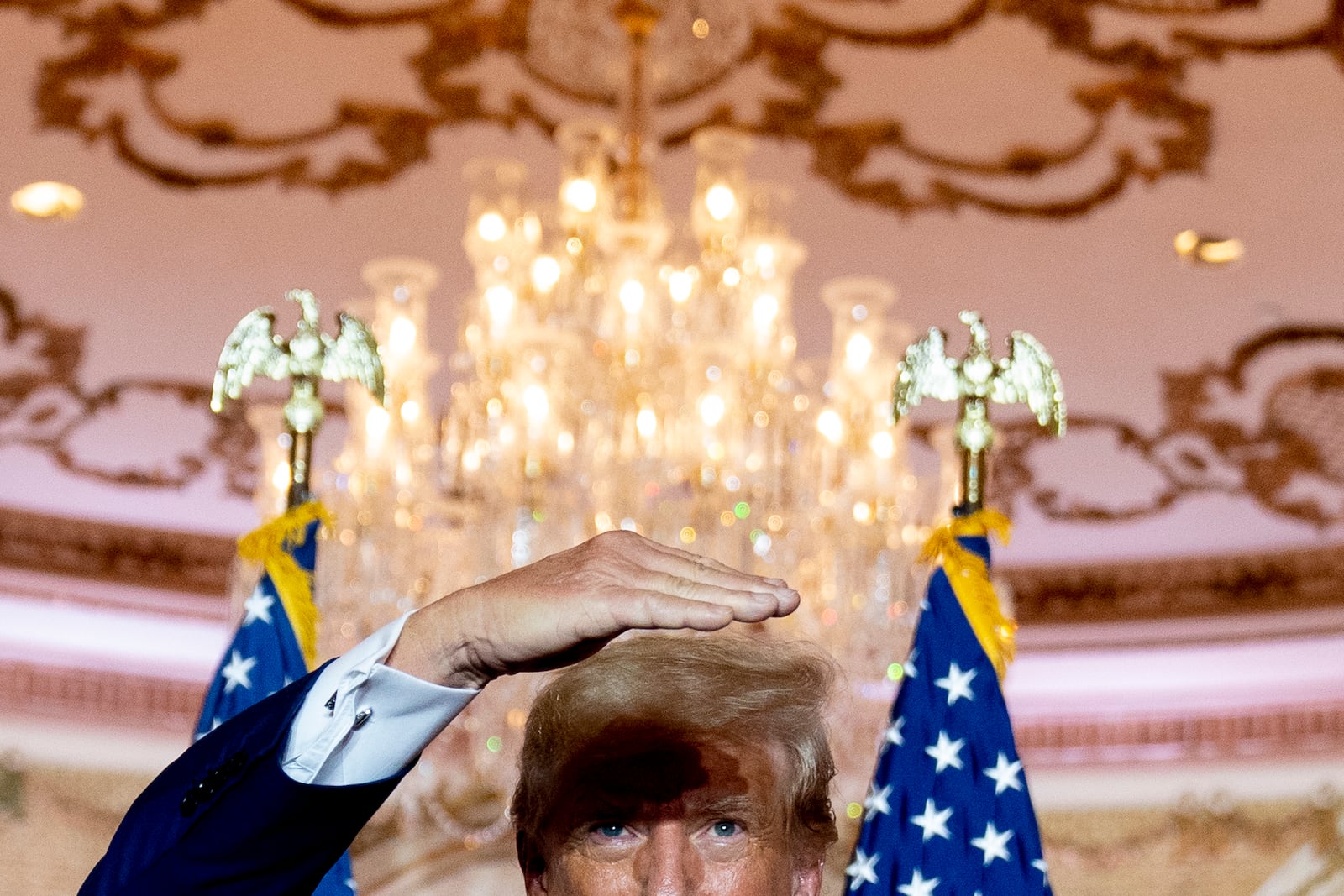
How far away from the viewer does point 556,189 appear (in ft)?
18.1

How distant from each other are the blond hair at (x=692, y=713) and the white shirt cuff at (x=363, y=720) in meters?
0.51

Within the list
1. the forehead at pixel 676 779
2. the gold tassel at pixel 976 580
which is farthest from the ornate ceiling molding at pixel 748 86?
the forehead at pixel 676 779

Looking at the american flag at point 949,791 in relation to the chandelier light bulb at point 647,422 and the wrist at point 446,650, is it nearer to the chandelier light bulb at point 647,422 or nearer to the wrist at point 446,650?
the wrist at point 446,650

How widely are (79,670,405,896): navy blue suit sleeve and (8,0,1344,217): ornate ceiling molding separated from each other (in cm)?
329

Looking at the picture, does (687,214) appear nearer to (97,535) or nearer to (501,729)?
(501,729)

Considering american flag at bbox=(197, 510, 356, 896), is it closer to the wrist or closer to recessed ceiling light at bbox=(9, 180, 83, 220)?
the wrist

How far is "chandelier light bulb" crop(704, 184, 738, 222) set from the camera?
4727 millimetres

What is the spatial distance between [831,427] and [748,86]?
0.98 meters

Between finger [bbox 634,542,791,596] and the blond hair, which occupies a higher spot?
finger [bbox 634,542,791,596]

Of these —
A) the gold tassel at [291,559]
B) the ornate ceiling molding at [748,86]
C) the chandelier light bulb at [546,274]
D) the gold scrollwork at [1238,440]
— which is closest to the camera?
the gold tassel at [291,559]

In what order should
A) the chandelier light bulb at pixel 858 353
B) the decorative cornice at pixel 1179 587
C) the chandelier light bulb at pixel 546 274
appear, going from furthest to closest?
the decorative cornice at pixel 1179 587, the chandelier light bulb at pixel 858 353, the chandelier light bulb at pixel 546 274

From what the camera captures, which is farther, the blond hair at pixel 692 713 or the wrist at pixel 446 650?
the blond hair at pixel 692 713

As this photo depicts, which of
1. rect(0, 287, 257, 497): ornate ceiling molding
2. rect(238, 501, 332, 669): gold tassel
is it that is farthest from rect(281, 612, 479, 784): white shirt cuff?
rect(0, 287, 257, 497): ornate ceiling molding

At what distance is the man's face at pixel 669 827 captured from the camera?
77.2 inches
